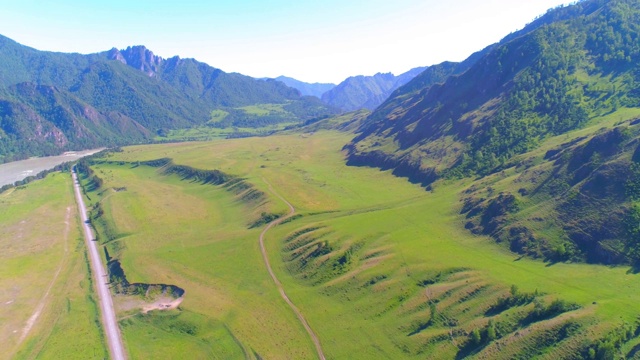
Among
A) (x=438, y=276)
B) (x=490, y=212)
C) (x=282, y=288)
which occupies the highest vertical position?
(x=490, y=212)

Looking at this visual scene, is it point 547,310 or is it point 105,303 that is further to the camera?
point 105,303

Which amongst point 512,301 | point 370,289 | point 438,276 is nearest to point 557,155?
point 438,276

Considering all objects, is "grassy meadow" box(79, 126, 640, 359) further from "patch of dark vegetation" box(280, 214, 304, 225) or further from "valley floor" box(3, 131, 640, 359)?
"patch of dark vegetation" box(280, 214, 304, 225)

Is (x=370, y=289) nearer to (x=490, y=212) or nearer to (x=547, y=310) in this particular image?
(x=547, y=310)

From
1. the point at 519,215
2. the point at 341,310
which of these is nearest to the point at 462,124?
the point at 519,215

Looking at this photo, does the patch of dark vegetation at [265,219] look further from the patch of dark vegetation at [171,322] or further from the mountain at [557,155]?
the mountain at [557,155]

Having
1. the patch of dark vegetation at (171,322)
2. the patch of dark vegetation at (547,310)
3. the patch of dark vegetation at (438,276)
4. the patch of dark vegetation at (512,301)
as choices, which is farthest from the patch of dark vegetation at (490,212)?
the patch of dark vegetation at (171,322)
